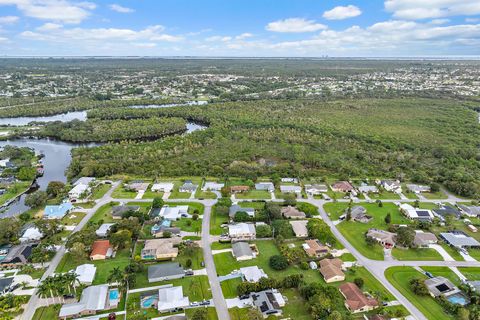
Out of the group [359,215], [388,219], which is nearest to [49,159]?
[359,215]

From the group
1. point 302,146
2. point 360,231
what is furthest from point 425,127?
point 360,231

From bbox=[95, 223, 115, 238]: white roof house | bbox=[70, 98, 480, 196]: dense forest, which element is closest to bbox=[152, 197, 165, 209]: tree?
bbox=[95, 223, 115, 238]: white roof house

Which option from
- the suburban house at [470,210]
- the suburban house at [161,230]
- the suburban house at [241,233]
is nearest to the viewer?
Result: the suburban house at [241,233]

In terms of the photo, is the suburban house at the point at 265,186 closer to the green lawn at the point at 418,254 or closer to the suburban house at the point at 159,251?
the suburban house at the point at 159,251

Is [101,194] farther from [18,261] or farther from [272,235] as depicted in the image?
[272,235]

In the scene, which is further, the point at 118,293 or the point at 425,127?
the point at 425,127

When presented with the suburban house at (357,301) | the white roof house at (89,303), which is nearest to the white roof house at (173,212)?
the white roof house at (89,303)
